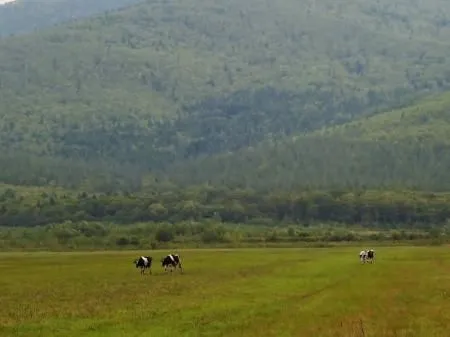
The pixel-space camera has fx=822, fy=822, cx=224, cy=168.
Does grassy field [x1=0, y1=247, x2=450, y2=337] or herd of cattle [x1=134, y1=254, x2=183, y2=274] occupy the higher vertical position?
herd of cattle [x1=134, y1=254, x2=183, y2=274]

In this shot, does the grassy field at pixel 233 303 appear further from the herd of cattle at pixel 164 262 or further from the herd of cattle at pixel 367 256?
the herd of cattle at pixel 367 256

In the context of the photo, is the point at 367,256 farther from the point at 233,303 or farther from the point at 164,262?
the point at 233,303

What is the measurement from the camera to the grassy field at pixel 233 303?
114 ft

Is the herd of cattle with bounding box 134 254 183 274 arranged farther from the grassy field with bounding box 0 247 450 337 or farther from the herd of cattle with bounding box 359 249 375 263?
the herd of cattle with bounding box 359 249 375 263

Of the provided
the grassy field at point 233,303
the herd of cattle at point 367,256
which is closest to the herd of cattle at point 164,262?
the grassy field at point 233,303

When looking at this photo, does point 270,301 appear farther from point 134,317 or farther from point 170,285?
point 170,285

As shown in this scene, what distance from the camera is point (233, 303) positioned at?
44.4 meters

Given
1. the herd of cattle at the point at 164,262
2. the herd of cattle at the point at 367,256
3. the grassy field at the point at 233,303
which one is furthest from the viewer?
the herd of cattle at the point at 367,256

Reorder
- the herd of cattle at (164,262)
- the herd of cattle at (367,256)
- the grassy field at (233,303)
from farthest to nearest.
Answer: the herd of cattle at (367,256) → the herd of cattle at (164,262) → the grassy field at (233,303)

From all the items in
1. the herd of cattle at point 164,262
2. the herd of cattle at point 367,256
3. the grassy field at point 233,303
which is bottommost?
the grassy field at point 233,303

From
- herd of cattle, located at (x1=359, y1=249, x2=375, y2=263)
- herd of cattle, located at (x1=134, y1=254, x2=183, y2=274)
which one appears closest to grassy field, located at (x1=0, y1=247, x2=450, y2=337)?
herd of cattle, located at (x1=134, y1=254, x2=183, y2=274)

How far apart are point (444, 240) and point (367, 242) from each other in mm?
13751

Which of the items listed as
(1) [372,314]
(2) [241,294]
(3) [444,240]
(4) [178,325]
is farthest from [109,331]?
(3) [444,240]

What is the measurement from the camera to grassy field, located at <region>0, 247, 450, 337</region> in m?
34.9
